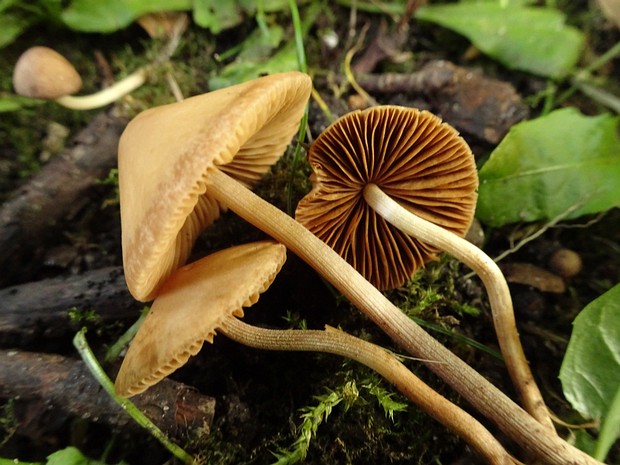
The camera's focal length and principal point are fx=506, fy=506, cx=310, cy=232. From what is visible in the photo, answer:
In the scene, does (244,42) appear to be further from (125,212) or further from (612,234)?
(612,234)

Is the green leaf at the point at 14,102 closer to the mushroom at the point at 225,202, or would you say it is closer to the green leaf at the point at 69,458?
the mushroom at the point at 225,202

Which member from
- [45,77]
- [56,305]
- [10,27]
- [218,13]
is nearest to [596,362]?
[56,305]

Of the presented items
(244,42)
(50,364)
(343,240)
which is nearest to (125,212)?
(50,364)

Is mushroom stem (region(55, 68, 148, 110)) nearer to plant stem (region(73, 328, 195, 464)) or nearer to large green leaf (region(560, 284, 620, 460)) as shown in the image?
plant stem (region(73, 328, 195, 464))

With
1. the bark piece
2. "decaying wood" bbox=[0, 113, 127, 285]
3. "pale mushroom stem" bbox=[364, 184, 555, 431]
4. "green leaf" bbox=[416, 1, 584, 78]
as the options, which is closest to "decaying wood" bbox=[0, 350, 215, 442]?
"decaying wood" bbox=[0, 113, 127, 285]

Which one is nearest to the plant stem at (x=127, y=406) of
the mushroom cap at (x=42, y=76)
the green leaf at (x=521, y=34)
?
the mushroom cap at (x=42, y=76)
